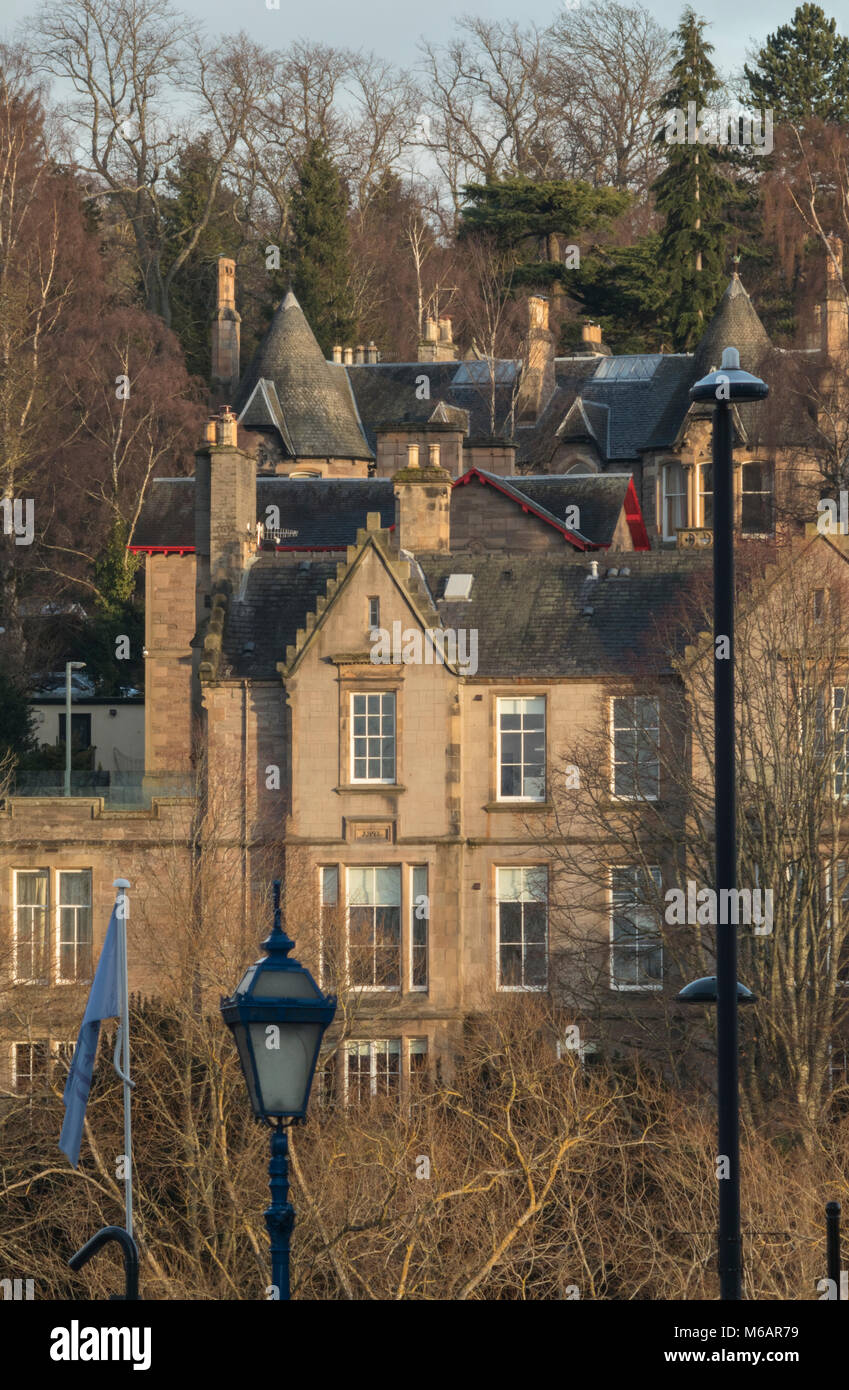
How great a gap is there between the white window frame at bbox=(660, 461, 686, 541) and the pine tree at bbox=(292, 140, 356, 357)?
68.4 feet

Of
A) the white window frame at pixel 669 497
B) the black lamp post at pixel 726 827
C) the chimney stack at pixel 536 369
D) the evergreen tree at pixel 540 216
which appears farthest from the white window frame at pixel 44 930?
the evergreen tree at pixel 540 216

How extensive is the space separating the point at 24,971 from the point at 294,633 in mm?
9521

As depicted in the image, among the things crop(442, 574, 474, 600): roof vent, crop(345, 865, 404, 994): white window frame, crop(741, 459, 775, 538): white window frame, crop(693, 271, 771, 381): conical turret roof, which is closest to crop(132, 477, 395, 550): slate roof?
crop(741, 459, 775, 538): white window frame

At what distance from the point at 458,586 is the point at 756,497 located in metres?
24.2

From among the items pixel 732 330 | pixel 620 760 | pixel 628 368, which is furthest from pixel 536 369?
pixel 620 760

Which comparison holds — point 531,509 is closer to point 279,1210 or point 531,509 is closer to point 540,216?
point 540,216

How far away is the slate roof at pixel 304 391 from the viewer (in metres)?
79.6

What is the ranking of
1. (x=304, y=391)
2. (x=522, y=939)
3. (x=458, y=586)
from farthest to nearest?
1. (x=304, y=391)
2. (x=458, y=586)
3. (x=522, y=939)

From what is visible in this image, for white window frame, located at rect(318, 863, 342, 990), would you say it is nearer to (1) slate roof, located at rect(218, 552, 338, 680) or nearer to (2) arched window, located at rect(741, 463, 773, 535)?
(1) slate roof, located at rect(218, 552, 338, 680)

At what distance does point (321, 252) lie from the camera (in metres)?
93.5

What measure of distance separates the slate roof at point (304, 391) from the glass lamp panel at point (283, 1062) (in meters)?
66.3

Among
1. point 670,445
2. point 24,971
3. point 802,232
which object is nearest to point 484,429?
point 670,445

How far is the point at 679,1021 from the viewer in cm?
4628
